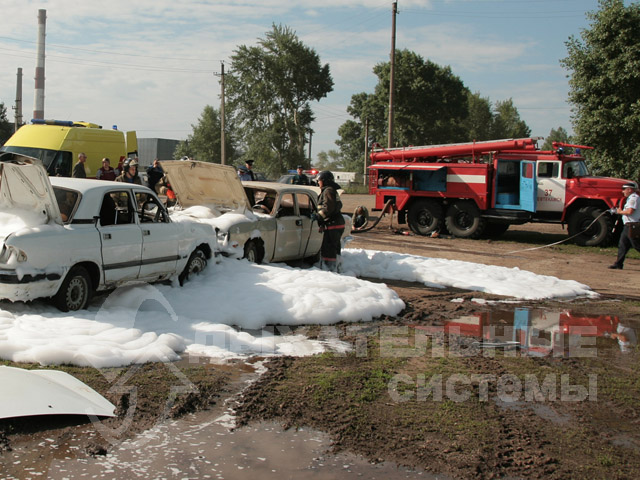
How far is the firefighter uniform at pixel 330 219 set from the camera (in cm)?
1084

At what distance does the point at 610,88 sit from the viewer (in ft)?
73.2

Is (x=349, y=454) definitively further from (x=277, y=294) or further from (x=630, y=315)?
(x=630, y=315)

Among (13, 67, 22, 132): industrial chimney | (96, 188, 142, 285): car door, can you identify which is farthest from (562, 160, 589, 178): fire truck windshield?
(13, 67, 22, 132): industrial chimney

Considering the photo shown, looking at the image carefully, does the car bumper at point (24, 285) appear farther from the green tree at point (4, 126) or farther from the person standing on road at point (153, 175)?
the green tree at point (4, 126)

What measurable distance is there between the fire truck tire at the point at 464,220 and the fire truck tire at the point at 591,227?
2.57 m

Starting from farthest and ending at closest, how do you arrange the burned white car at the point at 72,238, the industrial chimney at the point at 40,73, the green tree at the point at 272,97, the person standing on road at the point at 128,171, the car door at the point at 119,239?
the green tree at the point at 272,97 < the industrial chimney at the point at 40,73 < the person standing on road at the point at 128,171 < the car door at the point at 119,239 < the burned white car at the point at 72,238

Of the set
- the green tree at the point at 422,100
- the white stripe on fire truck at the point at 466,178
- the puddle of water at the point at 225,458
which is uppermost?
the green tree at the point at 422,100

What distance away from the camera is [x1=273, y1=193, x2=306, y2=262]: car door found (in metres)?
11.1

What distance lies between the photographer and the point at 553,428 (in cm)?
489

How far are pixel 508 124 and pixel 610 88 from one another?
93.4 meters

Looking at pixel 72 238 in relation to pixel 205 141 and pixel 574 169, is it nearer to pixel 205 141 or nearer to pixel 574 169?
pixel 574 169

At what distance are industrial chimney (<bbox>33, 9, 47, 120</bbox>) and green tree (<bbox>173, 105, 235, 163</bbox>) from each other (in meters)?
28.6

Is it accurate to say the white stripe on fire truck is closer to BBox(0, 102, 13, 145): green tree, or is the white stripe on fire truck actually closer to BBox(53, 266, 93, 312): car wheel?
BBox(53, 266, 93, 312): car wheel

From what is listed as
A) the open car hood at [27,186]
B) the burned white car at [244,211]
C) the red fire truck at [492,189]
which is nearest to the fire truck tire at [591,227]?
the red fire truck at [492,189]
